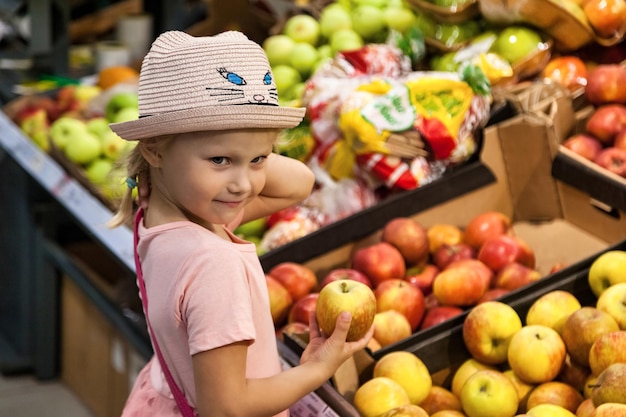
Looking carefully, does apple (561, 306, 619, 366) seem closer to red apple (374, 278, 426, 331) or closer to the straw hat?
red apple (374, 278, 426, 331)

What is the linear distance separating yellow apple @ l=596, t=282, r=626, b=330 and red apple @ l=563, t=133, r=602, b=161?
0.78 m

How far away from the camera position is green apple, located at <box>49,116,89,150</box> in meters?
3.73

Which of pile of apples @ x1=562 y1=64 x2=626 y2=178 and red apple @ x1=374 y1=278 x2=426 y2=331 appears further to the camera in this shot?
pile of apples @ x1=562 y1=64 x2=626 y2=178

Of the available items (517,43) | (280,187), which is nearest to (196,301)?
(280,187)

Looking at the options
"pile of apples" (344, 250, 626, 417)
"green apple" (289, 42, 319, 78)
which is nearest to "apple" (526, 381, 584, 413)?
"pile of apples" (344, 250, 626, 417)

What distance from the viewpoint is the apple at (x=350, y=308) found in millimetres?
1770

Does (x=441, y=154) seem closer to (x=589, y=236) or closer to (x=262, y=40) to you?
(x=589, y=236)

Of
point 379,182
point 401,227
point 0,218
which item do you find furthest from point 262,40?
point 401,227

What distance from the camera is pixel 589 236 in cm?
276

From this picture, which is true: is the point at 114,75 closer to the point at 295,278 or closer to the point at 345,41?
the point at 345,41

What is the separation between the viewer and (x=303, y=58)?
12.5 feet

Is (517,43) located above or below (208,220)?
below

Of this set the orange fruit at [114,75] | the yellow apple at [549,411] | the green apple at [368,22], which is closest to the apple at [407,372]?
the yellow apple at [549,411]

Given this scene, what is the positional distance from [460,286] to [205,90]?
3.71 feet
